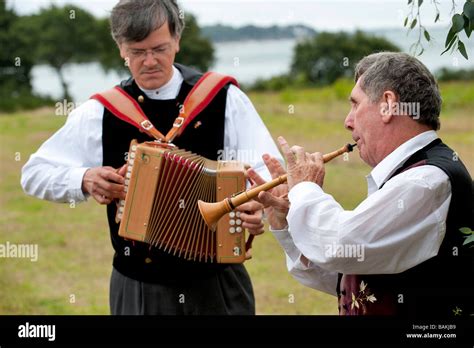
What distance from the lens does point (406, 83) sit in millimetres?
3354

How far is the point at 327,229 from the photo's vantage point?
125 inches

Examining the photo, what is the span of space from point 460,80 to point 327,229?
1464 centimetres

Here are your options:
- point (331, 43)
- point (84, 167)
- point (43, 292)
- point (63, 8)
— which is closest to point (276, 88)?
point (331, 43)

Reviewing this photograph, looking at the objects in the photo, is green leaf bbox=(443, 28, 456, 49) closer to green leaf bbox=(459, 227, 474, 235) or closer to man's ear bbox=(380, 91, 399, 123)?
man's ear bbox=(380, 91, 399, 123)

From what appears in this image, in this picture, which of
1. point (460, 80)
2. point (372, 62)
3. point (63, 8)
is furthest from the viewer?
point (63, 8)

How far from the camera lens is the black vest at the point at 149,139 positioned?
442 centimetres

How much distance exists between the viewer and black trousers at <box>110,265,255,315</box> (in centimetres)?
443

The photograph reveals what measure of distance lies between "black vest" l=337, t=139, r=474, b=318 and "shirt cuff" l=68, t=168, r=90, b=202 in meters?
1.72

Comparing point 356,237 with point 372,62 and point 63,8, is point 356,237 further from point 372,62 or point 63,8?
point 63,8

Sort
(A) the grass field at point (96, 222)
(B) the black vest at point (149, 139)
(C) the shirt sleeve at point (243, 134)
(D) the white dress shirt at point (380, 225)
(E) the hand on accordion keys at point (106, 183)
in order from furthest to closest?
1. (A) the grass field at point (96, 222)
2. (C) the shirt sleeve at point (243, 134)
3. (B) the black vest at point (149, 139)
4. (E) the hand on accordion keys at point (106, 183)
5. (D) the white dress shirt at point (380, 225)

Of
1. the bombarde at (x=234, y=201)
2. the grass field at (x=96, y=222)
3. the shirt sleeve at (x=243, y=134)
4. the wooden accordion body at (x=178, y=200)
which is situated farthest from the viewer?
the grass field at (x=96, y=222)

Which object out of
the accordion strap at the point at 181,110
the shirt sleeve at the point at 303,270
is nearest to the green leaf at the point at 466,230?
the shirt sleeve at the point at 303,270

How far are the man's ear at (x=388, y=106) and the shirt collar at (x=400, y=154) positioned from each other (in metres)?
0.12

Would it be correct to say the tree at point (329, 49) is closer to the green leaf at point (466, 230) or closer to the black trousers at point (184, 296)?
the black trousers at point (184, 296)
